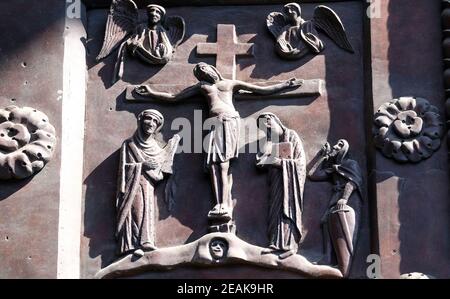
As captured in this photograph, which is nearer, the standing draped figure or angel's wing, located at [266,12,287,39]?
the standing draped figure

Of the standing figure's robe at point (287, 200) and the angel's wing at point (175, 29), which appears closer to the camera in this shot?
the standing figure's robe at point (287, 200)

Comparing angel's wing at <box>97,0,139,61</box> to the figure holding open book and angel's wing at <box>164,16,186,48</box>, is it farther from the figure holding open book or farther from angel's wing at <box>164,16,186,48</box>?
the figure holding open book

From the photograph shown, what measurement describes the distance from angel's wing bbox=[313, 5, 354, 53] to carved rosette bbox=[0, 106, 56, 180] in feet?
7.48

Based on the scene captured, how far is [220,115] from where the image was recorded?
40.7 feet

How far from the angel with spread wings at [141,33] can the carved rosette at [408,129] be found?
71.5 inches

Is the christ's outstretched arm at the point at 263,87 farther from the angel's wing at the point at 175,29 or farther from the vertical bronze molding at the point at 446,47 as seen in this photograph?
the vertical bronze molding at the point at 446,47

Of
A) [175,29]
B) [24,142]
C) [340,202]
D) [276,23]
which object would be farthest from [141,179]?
[276,23]

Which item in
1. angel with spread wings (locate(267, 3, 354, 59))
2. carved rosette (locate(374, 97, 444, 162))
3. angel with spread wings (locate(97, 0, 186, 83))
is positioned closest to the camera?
carved rosette (locate(374, 97, 444, 162))

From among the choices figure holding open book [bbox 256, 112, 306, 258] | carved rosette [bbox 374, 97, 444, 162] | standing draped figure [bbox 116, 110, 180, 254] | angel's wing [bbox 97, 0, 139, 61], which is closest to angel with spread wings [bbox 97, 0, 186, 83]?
angel's wing [bbox 97, 0, 139, 61]

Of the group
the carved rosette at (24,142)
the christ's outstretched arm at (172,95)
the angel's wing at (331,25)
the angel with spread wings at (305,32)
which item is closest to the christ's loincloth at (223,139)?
the christ's outstretched arm at (172,95)

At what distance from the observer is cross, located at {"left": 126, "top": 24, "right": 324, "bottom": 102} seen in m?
12.6

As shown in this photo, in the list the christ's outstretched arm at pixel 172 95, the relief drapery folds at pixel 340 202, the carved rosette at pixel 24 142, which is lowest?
the relief drapery folds at pixel 340 202

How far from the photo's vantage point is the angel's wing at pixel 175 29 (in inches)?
507
